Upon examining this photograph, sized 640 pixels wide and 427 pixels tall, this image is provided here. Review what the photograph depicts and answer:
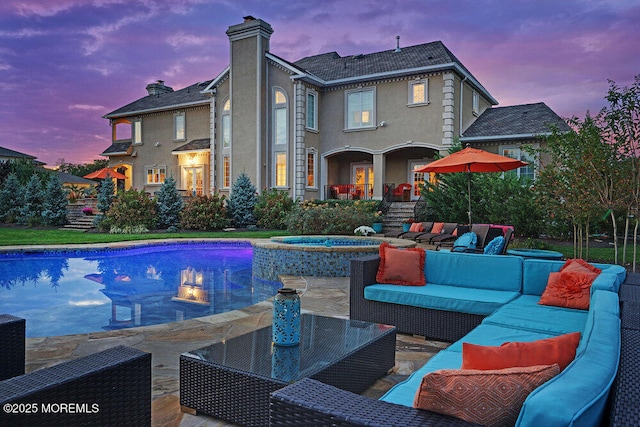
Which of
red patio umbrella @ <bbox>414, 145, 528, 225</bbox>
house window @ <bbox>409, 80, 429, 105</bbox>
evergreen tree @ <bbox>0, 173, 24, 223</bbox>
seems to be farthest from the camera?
evergreen tree @ <bbox>0, 173, 24, 223</bbox>

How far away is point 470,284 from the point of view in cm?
527

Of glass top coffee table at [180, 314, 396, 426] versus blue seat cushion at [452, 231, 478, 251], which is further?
blue seat cushion at [452, 231, 478, 251]

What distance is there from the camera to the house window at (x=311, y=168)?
819 inches

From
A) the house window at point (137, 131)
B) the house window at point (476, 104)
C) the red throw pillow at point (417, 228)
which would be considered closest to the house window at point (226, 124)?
the house window at point (137, 131)

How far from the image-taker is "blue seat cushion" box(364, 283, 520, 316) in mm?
4495

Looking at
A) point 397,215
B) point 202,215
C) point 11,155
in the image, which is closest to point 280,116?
point 202,215

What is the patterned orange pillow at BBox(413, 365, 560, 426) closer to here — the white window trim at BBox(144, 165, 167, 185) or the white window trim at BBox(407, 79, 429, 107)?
the white window trim at BBox(407, 79, 429, 107)

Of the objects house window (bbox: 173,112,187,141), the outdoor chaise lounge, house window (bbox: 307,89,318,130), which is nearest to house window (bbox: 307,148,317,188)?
house window (bbox: 307,89,318,130)

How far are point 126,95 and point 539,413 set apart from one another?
3254 cm

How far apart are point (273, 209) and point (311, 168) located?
3899 millimetres

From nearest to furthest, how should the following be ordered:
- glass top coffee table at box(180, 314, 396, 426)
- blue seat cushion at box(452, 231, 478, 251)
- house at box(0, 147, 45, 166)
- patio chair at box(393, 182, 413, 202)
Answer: glass top coffee table at box(180, 314, 396, 426) < blue seat cushion at box(452, 231, 478, 251) < patio chair at box(393, 182, 413, 202) < house at box(0, 147, 45, 166)

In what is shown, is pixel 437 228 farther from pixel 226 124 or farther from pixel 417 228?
pixel 226 124

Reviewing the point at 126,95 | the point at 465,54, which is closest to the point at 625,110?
the point at 465,54

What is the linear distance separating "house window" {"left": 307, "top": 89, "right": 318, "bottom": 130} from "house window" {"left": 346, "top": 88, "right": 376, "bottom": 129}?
1.53m
